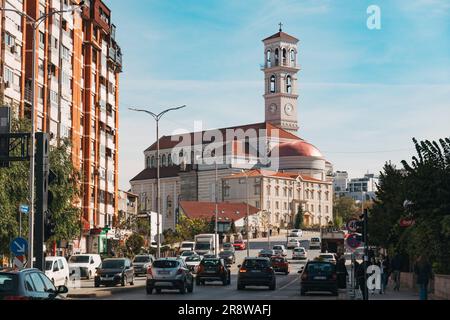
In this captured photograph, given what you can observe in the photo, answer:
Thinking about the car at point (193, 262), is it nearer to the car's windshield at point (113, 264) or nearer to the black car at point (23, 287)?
the car's windshield at point (113, 264)

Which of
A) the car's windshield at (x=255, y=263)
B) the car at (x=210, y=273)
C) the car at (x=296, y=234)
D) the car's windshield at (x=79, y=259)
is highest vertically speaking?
the car at (x=296, y=234)

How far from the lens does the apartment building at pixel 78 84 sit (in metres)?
64.3

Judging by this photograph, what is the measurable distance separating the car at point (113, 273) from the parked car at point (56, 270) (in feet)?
5.51

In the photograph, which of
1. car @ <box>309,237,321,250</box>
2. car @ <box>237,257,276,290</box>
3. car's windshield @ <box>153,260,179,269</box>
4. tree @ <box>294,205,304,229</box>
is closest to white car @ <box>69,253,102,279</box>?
car @ <box>237,257,276,290</box>

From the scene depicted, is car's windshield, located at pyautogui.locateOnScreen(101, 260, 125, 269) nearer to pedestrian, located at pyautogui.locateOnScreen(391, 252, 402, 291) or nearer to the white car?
the white car

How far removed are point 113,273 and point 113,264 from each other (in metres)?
1.00

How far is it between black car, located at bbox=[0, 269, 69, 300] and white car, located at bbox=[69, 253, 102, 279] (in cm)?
3568

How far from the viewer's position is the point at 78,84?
78.5m

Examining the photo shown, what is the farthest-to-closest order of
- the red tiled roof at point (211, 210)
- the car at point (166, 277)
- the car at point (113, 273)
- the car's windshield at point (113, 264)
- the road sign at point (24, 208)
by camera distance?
the red tiled roof at point (211, 210), the car's windshield at point (113, 264), the car at point (113, 273), the car at point (166, 277), the road sign at point (24, 208)

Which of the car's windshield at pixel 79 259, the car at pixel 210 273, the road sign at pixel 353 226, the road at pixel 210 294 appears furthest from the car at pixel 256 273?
the car's windshield at pixel 79 259

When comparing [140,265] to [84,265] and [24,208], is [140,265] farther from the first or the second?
[24,208]

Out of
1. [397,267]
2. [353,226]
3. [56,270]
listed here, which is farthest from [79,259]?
[353,226]

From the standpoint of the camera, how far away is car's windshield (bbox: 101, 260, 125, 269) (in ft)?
143
